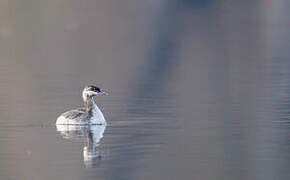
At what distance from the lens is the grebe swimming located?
19.7m

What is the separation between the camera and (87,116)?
20062mm

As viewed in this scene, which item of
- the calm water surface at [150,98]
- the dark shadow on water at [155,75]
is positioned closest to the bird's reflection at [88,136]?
the calm water surface at [150,98]

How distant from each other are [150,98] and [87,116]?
3.06 meters

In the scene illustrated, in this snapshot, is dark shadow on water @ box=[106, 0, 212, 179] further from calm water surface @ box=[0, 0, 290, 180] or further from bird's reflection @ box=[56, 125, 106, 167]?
bird's reflection @ box=[56, 125, 106, 167]

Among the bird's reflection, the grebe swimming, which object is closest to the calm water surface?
the bird's reflection

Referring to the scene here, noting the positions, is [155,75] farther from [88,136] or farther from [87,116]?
[88,136]

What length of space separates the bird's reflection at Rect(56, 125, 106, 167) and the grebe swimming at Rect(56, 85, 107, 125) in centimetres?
9

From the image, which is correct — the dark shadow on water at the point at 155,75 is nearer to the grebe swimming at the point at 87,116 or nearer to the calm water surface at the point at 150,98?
the calm water surface at the point at 150,98

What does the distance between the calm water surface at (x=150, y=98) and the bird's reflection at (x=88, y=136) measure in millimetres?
22

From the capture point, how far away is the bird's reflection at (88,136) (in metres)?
16.4

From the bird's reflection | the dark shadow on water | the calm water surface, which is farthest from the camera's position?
the bird's reflection

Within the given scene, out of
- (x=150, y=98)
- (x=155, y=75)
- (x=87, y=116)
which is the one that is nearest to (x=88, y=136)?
(x=87, y=116)

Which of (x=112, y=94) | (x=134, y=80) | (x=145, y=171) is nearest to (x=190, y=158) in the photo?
(x=145, y=171)

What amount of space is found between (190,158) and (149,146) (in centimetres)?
115
